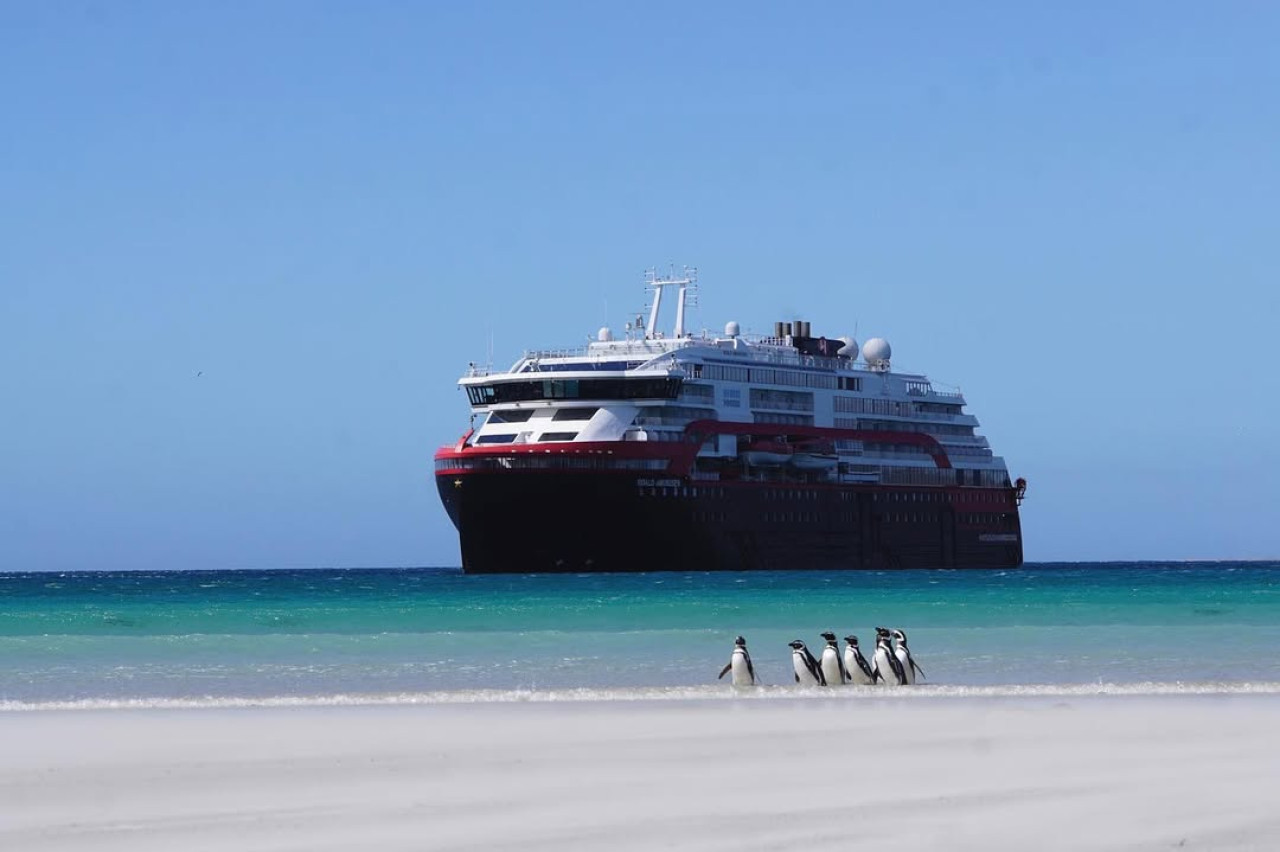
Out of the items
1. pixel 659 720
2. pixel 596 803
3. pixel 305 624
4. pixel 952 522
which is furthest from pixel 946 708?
pixel 952 522

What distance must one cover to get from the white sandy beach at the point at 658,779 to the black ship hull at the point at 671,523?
184ft

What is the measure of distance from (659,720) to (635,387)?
201 feet

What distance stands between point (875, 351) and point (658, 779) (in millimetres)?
86998

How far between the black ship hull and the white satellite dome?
714 cm

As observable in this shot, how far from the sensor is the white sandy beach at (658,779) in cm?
1270

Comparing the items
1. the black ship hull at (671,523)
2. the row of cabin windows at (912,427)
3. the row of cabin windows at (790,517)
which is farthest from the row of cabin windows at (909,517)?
the row of cabin windows at (790,517)

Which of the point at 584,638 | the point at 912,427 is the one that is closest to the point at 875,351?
the point at 912,427

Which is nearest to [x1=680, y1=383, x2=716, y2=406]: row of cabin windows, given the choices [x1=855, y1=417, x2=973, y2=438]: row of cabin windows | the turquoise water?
[x1=855, y1=417, x2=973, y2=438]: row of cabin windows

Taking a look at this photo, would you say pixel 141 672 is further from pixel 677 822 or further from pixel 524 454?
pixel 524 454

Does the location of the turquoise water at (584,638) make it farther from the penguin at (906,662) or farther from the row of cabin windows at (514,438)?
the row of cabin windows at (514,438)

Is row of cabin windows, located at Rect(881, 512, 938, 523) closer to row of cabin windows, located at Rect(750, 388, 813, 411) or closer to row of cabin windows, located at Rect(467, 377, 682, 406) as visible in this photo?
row of cabin windows, located at Rect(750, 388, 813, 411)

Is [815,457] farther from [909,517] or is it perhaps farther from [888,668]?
[888,668]

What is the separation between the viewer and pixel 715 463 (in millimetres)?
85000

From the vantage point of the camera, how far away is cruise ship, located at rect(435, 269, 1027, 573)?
3103 inches
